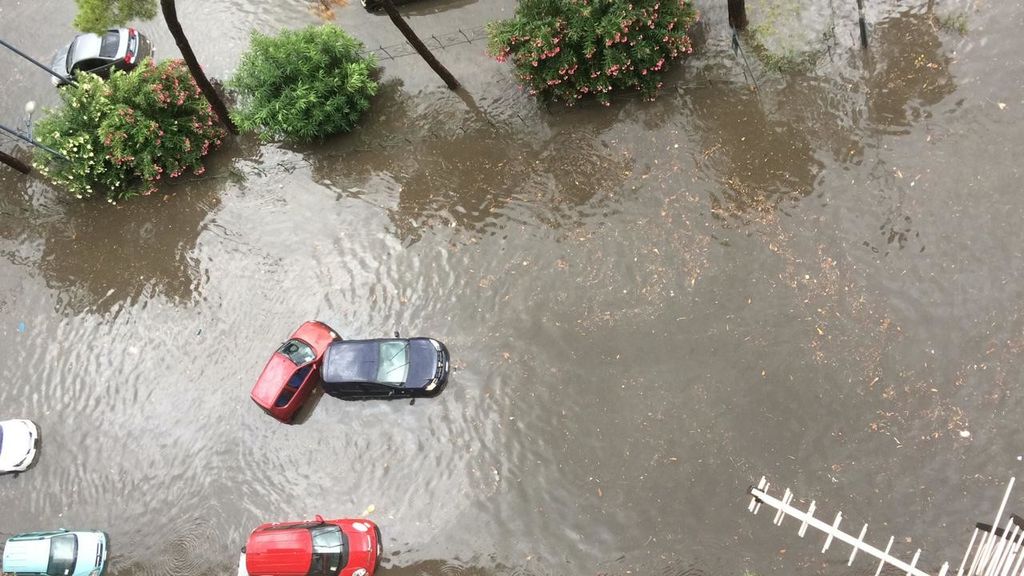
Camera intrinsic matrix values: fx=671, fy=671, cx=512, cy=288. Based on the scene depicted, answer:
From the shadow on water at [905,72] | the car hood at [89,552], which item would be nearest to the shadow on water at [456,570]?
the car hood at [89,552]

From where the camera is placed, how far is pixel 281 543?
12398 millimetres

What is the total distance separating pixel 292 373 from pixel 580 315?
605cm

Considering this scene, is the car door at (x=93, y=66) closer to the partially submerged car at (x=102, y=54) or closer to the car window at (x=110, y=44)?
the partially submerged car at (x=102, y=54)

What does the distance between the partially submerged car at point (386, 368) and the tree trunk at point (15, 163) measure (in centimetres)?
1071

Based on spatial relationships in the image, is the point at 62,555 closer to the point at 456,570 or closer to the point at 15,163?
the point at 456,570

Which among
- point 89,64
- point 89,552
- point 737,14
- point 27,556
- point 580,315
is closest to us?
point 27,556

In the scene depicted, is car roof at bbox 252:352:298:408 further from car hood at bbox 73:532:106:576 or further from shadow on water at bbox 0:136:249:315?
car hood at bbox 73:532:106:576

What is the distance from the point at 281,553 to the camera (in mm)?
12336

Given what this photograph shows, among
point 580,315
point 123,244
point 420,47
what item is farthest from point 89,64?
point 580,315

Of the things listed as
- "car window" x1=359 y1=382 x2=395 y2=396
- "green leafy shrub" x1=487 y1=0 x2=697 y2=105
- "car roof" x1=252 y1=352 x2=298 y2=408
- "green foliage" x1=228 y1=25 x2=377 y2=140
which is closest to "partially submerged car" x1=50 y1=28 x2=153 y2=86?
"green foliage" x1=228 y1=25 x2=377 y2=140

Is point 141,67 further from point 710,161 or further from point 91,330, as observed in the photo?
point 710,161

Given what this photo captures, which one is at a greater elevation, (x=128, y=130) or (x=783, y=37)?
(x=783, y=37)

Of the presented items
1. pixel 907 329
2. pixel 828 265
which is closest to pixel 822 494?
pixel 907 329

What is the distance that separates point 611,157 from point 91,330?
1288cm
